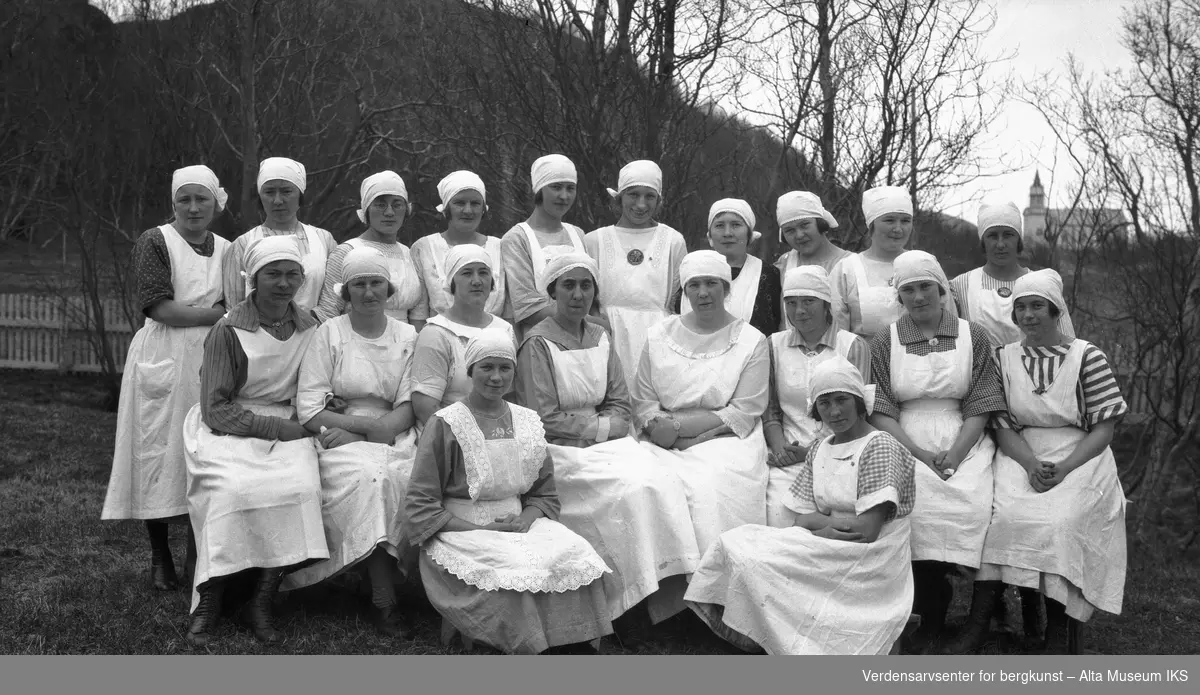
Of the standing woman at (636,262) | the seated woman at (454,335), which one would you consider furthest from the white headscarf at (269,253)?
the standing woman at (636,262)

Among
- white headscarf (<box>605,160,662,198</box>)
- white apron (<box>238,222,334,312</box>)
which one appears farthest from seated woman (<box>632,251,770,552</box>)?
white apron (<box>238,222,334,312</box>)

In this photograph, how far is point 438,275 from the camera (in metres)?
6.36

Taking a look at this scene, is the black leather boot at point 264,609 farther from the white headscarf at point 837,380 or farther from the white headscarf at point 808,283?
the white headscarf at point 808,283

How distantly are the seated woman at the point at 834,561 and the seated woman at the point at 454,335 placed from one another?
1.48m

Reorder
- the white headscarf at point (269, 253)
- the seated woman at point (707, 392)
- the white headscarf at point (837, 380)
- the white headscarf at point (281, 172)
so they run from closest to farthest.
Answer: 1. the white headscarf at point (837, 380)
2. the white headscarf at point (269, 253)
3. the seated woman at point (707, 392)
4. the white headscarf at point (281, 172)

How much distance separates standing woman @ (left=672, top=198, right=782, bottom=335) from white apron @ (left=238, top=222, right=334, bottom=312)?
189 centimetres

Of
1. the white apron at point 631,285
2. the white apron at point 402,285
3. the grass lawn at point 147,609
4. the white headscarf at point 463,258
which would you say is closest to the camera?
the grass lawn at point 147,609

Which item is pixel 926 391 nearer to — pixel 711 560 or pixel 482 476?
pixel 711 560

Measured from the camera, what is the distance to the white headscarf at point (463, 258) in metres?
5.71

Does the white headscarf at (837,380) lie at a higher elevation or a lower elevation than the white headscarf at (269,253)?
lower

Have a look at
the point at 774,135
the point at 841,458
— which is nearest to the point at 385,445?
the point at 841,458

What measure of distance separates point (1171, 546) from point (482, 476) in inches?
288

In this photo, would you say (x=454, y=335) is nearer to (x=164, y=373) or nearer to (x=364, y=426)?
(x=364, y=426)

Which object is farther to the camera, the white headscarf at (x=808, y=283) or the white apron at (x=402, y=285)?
the white apron at (x=402, y=285)
